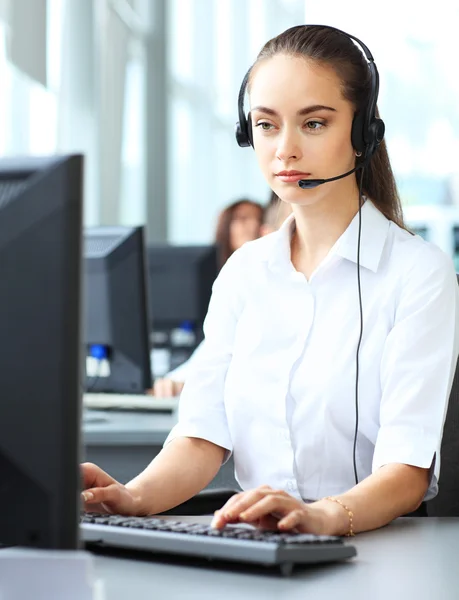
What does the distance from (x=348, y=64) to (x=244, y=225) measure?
330 centimetres

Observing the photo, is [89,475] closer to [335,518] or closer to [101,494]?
[101,494]

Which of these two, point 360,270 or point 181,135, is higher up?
point 181,135

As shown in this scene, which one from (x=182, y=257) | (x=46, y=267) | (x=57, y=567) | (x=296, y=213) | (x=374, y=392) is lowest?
(x=57, y=567)

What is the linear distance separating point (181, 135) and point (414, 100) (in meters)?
1.96

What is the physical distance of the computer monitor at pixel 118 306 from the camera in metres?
2.38

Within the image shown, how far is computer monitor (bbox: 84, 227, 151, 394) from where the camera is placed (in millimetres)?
2377

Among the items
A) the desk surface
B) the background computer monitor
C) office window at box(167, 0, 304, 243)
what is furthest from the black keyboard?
office window at box(167, 0, 304, 243)

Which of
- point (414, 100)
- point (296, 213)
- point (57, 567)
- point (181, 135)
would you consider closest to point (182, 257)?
point (296, 213)

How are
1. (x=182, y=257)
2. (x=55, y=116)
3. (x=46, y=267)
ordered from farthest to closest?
(x=55, y=116)
(x=182, y=257)
(x=46, y=267)

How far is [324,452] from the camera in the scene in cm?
141

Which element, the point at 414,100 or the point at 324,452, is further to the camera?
the point at 414,100

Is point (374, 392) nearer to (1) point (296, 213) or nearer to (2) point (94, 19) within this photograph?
(1) point (296, 213)

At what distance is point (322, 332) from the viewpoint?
1431mm

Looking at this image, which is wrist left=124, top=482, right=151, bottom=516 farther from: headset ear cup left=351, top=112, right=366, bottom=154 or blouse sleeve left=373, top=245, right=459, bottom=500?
headset ear cup left=351, top=112, right=366, bottom=154
